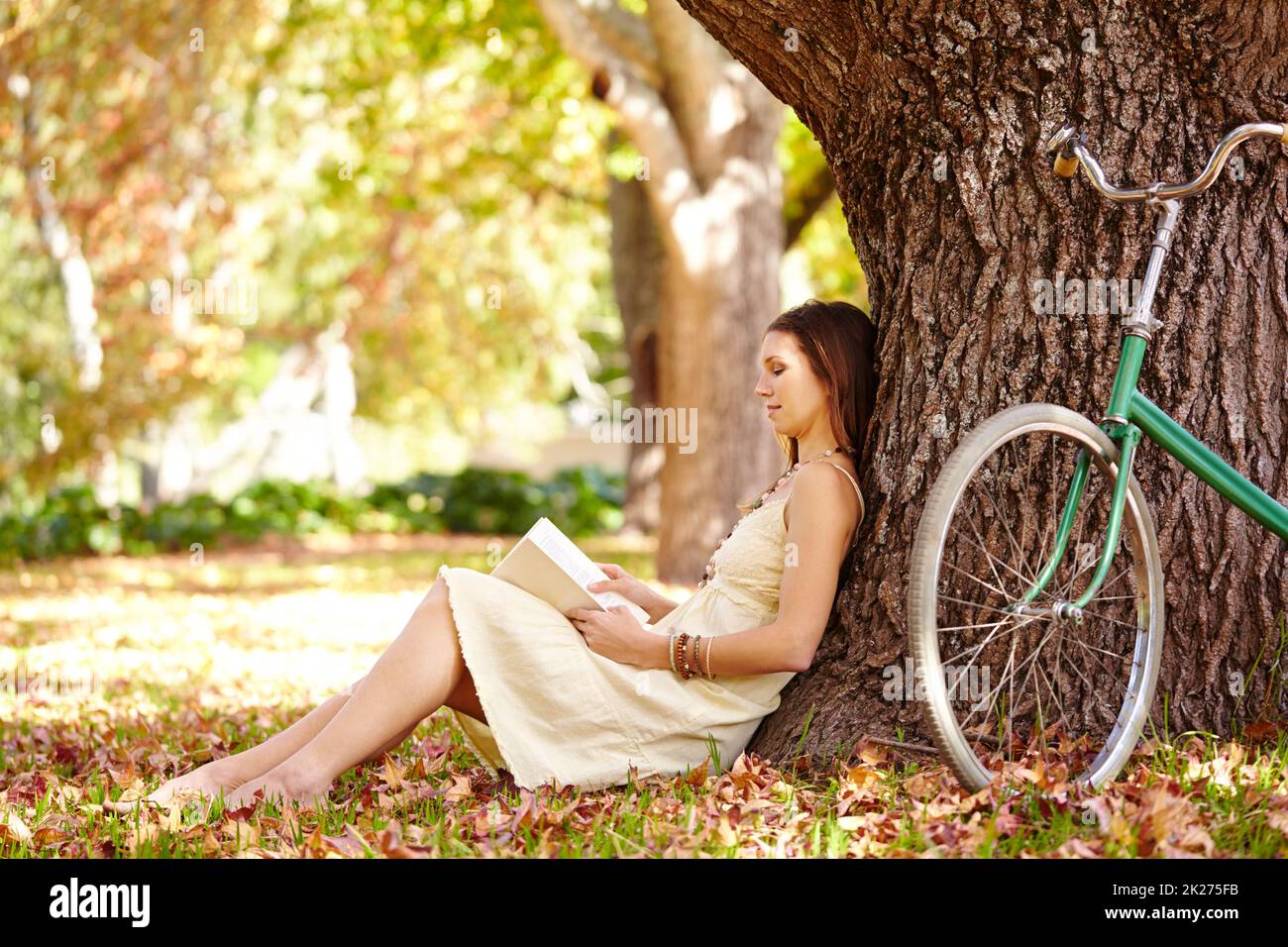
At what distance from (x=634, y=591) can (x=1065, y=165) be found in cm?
149

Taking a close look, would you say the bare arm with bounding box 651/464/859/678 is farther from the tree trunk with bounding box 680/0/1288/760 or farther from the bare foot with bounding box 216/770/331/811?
the bare foot with bounding box 216/770/331/811

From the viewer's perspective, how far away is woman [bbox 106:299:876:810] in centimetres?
315

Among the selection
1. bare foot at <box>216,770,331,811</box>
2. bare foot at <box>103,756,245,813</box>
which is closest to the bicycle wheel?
bare foot at <box>216,770,331,811</box>

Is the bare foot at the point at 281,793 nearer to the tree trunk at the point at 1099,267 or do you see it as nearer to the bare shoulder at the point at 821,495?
the tree trunk at the point at 1099,267

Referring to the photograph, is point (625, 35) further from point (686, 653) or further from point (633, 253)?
point (686, 653)

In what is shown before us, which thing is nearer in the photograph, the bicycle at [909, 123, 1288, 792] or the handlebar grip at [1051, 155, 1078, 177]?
the bicycle at [909, 123, 1288, 792]

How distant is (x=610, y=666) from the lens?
321 cm

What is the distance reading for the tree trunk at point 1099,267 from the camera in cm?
314

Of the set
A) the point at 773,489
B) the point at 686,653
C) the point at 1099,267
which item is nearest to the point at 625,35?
the point at 773,489

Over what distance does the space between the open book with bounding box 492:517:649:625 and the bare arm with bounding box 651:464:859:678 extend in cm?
22

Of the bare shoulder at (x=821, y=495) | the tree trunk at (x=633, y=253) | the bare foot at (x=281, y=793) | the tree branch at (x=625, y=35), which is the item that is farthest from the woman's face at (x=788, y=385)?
the tree trunk at (x=633, y=253)

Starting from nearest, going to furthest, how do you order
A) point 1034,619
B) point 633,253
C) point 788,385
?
point 1034,619 → point 788,385 → point 633,253

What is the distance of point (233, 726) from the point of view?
4.59m
